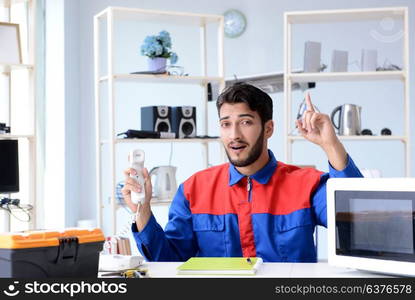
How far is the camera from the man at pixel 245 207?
2.50m

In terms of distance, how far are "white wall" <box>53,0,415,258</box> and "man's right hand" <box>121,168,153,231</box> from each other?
4.18 m

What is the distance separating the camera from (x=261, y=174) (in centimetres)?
257

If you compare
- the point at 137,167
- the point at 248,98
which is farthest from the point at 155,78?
the point at 137,167

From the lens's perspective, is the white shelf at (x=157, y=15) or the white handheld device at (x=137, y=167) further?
the white shelf at (x=157, y=15)

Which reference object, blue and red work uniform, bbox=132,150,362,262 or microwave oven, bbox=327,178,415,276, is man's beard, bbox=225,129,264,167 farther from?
microwave oven, bbox=327,178,415,276

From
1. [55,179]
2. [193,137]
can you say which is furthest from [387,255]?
[55,179]

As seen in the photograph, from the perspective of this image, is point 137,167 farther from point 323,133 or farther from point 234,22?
point 234,22

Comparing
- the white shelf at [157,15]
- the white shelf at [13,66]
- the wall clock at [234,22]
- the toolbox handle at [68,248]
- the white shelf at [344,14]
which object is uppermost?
the wall clock at [234,22]

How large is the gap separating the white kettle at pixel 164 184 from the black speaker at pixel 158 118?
0.98ft

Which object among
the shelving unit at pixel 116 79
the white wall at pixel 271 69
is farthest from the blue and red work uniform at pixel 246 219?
the white wall at pixel 271 69

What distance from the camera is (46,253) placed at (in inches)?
68.3

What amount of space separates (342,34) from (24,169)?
3267mm

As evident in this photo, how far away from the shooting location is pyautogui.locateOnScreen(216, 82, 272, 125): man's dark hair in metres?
2.58

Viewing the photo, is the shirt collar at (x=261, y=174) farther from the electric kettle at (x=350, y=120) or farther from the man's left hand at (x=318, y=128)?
the electric kettle at (x=350, y=120)
